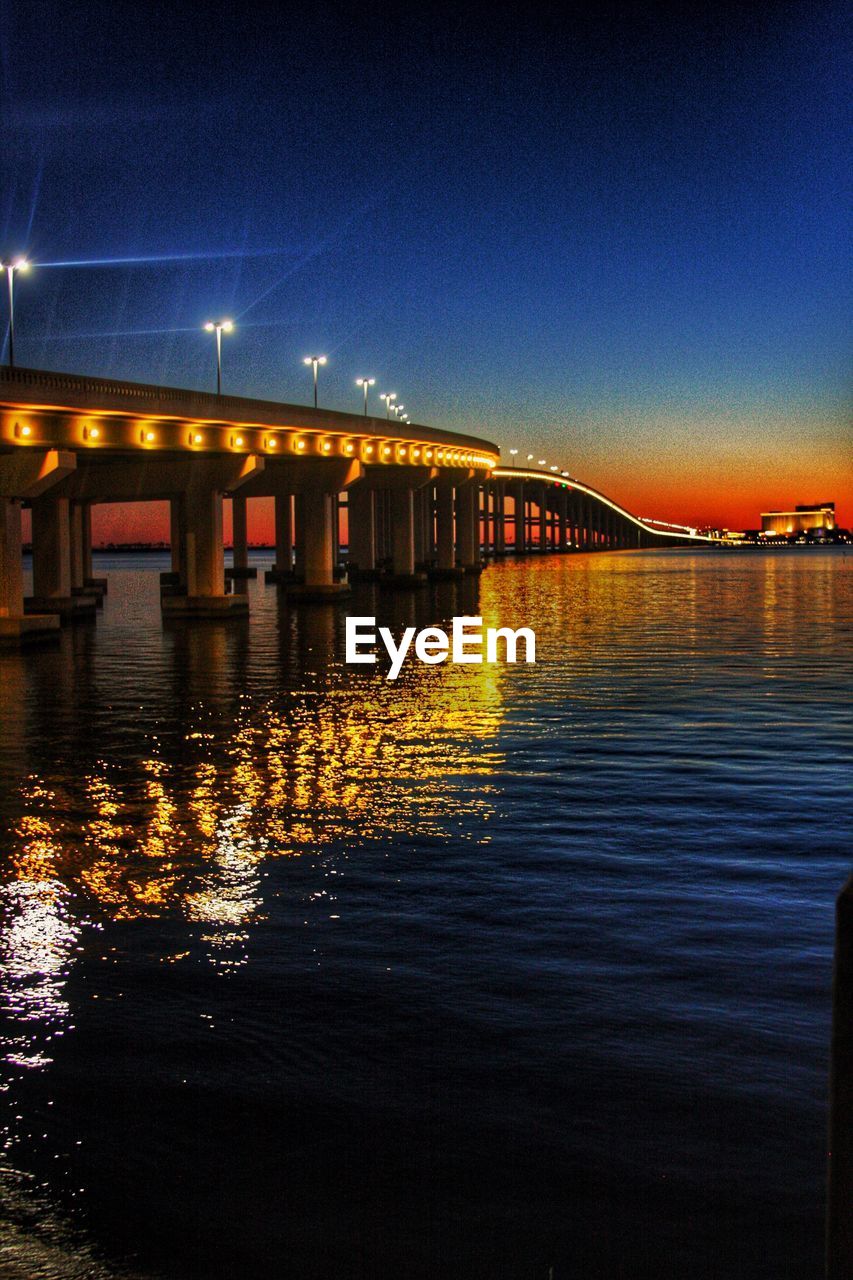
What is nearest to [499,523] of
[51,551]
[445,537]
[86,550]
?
[445,537]

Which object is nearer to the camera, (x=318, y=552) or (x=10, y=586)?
(x=10, y=586)

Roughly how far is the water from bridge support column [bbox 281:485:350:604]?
2053 inches

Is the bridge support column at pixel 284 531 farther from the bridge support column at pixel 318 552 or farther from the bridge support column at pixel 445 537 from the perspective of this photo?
the bridge support column at pixel 318 552

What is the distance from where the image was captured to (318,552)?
2894 inches

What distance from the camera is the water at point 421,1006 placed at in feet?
18.1

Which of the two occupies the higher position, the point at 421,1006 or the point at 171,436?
the point at 171,436

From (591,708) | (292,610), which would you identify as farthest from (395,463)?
(591,708)

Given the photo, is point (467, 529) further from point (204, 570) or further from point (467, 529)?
point (204, 570)

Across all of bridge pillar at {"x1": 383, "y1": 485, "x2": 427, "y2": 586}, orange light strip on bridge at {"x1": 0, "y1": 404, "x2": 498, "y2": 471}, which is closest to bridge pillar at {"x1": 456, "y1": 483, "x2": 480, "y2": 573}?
bridge pillar at {"x1": 383, "y1": 485, "x2": 427, "y2": 586}

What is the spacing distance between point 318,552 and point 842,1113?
70835 mm

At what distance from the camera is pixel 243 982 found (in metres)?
8.62

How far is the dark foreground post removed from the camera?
321 centimetres

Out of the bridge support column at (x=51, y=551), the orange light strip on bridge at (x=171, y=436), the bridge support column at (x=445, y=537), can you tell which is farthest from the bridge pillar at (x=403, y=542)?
the bridge support column at (x=51, y=551)

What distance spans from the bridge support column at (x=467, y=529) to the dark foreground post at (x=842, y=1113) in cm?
11497
